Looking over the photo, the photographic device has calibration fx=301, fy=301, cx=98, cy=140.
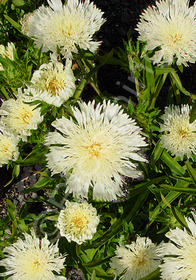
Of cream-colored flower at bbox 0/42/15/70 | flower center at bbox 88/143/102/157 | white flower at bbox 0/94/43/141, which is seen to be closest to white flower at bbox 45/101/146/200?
flower center at bbox 88/143/102/157

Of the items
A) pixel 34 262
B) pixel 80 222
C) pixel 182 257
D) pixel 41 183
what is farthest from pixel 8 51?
pixel 182 257

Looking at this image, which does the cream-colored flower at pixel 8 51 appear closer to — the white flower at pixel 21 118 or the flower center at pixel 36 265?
the white flower at pixel 21 118

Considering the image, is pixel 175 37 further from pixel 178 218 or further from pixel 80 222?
pixel 80 222

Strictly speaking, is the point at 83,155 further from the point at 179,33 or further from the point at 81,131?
the point at 179,33

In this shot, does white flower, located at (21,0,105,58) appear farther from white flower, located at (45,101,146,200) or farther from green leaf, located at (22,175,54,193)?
green leaf, located at (22,175,54,193)

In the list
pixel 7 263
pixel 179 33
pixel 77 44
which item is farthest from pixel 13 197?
pixel 179 33

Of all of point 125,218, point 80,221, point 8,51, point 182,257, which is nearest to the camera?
point 182,257

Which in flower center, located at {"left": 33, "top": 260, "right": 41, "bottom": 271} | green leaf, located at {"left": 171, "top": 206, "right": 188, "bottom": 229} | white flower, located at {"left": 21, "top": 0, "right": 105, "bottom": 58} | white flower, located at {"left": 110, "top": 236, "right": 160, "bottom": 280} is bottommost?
flower center, located at {"left": 33, "top": 260, "right": 41, "bottom": 271}
